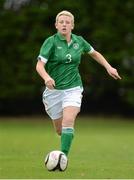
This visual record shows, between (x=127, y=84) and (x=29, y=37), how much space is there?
4520 mm

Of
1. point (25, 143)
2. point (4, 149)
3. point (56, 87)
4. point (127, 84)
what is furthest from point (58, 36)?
point (127, 84)

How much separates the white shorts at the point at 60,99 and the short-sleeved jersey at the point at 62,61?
88mm

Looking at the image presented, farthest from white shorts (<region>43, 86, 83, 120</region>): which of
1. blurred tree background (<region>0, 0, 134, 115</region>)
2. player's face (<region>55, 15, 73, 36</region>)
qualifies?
blurred tree background (<region>0, 0, 134, 115</region>)

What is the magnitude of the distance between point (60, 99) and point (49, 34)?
19.6 m

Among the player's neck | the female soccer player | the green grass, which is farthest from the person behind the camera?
the player's neck

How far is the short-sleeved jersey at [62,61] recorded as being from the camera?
37.1 feet

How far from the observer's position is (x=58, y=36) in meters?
11.4

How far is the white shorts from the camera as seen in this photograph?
1127cm

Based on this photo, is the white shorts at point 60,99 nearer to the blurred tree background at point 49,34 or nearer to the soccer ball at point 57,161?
the soccer ball at point 57,161

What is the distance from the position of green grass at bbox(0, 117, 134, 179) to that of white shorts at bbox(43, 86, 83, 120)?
2.92ft

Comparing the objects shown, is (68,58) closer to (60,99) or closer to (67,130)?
(60,99)

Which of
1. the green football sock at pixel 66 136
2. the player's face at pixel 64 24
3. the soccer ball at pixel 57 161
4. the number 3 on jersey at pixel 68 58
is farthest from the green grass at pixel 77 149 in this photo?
the player's face at pixel 64 24

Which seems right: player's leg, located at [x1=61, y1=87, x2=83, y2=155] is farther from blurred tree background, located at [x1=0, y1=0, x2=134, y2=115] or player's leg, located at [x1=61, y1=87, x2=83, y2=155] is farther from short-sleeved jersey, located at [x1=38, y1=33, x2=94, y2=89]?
blurred tree background, located at [x1=0, y1=0, x2=134, y2=115]

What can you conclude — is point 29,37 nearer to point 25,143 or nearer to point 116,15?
point 116,15
